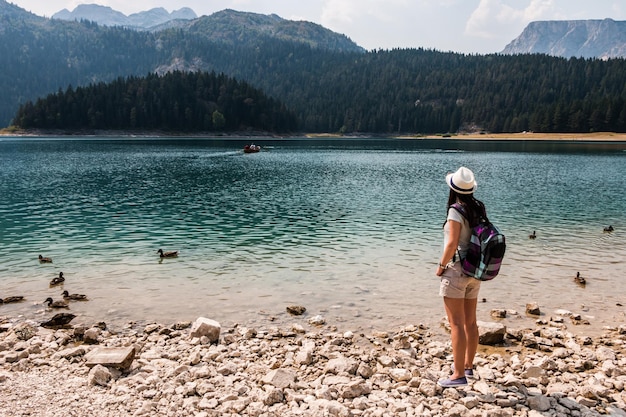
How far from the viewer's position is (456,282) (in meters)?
8.02

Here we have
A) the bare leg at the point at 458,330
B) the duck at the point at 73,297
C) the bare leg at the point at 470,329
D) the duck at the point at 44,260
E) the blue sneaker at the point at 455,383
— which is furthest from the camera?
the duck at the point at 44,260

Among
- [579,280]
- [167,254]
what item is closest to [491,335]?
[579,280]

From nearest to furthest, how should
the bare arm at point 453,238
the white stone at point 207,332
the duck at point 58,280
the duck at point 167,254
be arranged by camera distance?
1. the bare arm at point 453,238
2. the white stone at point 207,332
3. the duck at point 58,280
4. the duck at point 167,254

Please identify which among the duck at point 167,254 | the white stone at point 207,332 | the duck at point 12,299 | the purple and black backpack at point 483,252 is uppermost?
the purple and black backpack at point 483,252

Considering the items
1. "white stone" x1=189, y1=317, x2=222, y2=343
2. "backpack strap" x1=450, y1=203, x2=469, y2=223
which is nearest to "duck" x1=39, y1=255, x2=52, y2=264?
"white stone" x1=189, y1=317, x2=222, y2=343

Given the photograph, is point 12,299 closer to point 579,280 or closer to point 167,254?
point 167,254

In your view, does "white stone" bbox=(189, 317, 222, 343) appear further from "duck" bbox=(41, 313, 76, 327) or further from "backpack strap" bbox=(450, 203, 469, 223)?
"backpack strap" bbox=(450, 203, 469, 223)

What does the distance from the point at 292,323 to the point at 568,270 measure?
1273 cm

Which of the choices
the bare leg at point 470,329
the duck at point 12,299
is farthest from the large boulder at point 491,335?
the duck at point 12,299

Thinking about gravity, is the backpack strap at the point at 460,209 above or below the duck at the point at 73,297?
above

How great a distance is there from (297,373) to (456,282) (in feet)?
12.6

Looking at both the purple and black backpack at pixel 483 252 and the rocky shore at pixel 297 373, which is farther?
the rocky shore at pixel 297 373

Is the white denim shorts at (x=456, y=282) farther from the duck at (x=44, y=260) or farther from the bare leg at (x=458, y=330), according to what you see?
the duck at (x=44, y=260)

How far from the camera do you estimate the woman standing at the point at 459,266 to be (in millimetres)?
7816
